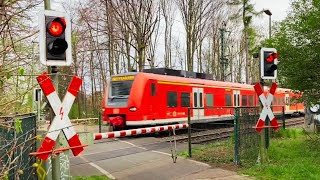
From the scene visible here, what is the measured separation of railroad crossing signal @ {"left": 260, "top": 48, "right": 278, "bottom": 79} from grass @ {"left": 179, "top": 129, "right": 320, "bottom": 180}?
6.91ft

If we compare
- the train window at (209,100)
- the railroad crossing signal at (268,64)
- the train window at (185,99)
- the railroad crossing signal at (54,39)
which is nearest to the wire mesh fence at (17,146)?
the railroad crossing signal at (54,39)

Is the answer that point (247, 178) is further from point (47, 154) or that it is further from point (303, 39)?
point (303, 39)

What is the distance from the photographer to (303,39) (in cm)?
1176

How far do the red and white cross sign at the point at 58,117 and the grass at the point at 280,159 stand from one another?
4.32 m

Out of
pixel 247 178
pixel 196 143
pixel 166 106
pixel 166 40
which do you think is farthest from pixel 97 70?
pixel 247 178

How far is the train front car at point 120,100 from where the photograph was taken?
59.1ft

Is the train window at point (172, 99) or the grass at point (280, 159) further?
the train window at point (172, 99)

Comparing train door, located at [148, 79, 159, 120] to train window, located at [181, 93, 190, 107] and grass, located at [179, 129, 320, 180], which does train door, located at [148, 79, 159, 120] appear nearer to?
train window, located at [181, 93, 190, 107]

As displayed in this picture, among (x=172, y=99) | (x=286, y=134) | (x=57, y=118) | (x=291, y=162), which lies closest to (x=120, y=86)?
(x=172, y=99)

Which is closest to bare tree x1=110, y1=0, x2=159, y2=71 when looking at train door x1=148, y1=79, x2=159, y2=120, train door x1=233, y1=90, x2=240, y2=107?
train door x1=233, y1=90, x2=240, y2=107

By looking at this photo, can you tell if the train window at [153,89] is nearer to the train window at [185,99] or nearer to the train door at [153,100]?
the train door at [153,100]

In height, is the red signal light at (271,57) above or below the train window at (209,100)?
above

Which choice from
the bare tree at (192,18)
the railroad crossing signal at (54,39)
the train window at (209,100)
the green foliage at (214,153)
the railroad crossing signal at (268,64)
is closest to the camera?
the railroad crossing signal at (54,39)

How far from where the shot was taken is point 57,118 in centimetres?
554
